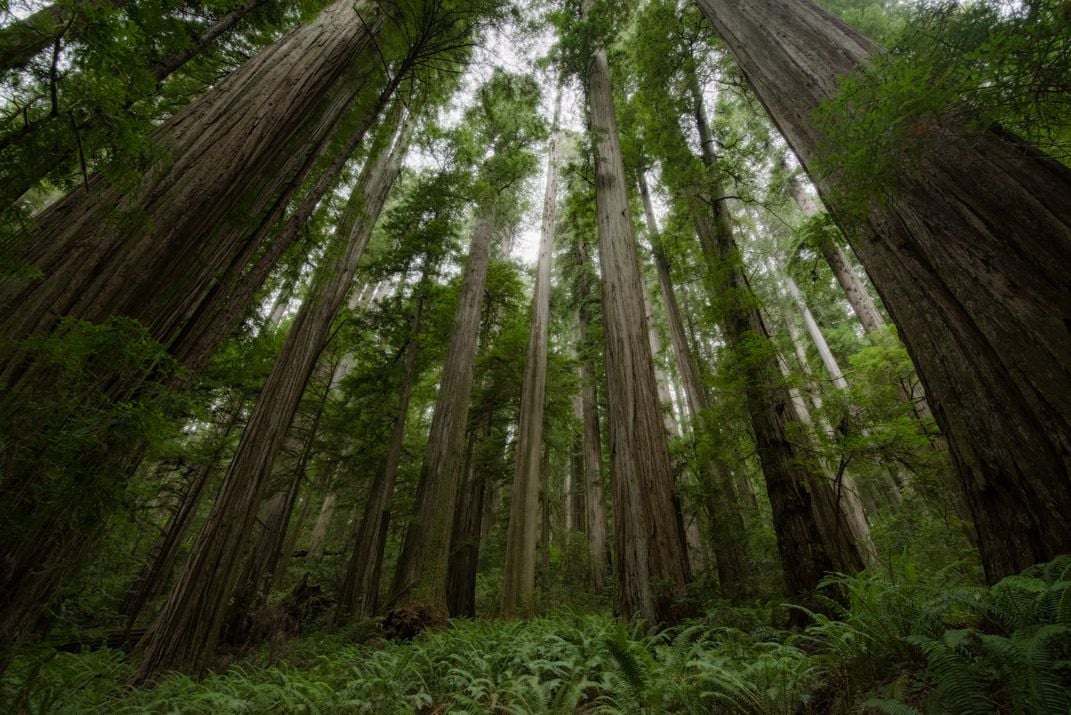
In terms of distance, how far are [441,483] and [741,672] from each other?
16.9 ft

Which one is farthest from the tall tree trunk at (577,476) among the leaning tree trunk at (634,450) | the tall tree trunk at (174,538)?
the tall tree trunk at (174,538)

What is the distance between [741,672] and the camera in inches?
73.5

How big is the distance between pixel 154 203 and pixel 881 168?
4293mm

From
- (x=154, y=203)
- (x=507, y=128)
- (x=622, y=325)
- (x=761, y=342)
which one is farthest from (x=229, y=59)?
(x=761, y=342)

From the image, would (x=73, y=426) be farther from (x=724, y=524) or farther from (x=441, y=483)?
(x=724, y=524)

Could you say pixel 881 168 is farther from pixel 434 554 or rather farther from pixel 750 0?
pixel 434 554

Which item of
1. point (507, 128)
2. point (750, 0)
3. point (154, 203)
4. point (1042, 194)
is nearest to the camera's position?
point (1042, 194)

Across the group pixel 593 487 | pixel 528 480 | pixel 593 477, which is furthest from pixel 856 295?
pixel 528 480

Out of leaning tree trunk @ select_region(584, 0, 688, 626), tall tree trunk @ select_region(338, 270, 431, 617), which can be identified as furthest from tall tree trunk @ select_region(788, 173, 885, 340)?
tall tree trunk @ select_region(338, 270, 431, 617)

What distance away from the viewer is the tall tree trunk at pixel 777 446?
3982 millimetres

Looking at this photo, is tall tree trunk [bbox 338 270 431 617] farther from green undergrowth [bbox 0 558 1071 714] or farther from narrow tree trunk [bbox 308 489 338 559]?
narrow tree trunk [bbox 308 489 338 559]

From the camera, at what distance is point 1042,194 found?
1792 millimetres

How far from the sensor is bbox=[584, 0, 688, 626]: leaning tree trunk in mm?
3416

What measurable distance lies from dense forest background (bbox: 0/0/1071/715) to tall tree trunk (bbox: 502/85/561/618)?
7 cm
